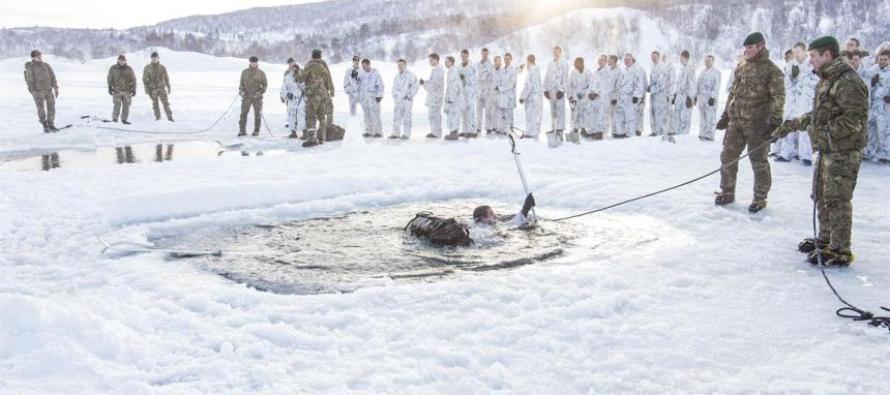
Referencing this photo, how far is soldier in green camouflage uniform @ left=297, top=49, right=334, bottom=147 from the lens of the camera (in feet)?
42.9

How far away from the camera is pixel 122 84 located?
16.1m

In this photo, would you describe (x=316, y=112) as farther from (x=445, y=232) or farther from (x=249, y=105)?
(x=445, y=232)

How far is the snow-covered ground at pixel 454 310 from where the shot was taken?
3359 mm

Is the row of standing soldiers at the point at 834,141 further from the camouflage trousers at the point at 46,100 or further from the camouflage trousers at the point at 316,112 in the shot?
the camouflage trousers at the point at 46,100

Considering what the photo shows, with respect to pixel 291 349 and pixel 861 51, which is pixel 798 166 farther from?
pixel 291 349

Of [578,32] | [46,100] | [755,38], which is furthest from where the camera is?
[578,32]

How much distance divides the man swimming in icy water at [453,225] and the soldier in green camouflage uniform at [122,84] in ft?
40.3

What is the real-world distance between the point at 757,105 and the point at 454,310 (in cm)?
441

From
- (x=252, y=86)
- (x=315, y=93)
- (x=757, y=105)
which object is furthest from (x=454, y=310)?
(x=252, y=86)

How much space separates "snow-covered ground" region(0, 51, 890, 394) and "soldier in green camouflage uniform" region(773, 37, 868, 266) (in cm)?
33

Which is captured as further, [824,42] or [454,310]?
[824,42]

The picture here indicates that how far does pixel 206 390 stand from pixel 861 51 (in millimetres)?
10140

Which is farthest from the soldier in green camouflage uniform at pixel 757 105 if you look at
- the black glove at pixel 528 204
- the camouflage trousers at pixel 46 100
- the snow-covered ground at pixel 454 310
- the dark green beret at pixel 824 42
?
the camouflage trousers at pixel 46 100

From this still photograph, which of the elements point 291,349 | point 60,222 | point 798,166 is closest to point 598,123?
point 798,166
